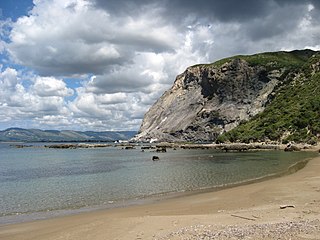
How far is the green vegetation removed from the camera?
11531cm

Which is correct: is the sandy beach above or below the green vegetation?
below

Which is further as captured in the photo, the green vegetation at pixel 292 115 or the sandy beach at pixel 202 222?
the green vegetation at pixel 292 115

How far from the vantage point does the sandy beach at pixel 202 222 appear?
12977 millimetres

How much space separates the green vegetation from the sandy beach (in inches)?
3520

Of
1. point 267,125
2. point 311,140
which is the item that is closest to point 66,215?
point 311,140

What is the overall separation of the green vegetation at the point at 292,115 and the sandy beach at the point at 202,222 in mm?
89411

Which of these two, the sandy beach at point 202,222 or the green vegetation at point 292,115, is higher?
the green vegetation at point 292,115

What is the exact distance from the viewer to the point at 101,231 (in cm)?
1555

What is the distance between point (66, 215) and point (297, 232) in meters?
14.4

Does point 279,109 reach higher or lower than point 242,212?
higher

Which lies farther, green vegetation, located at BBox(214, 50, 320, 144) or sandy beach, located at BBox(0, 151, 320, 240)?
green vegetation, located at BBox(214, 50, 320, 144)

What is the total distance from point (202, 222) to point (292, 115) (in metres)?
123

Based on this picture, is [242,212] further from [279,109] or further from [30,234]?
[279,109]

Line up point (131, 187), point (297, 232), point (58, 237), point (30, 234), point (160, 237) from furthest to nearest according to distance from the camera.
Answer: point (131, 187)
point (30, 234)
point (58, 237)
point (160, 237)
point (297, 232)
